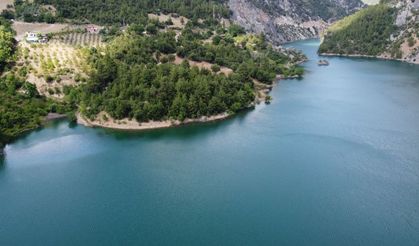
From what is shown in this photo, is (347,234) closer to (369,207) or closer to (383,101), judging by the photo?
(369,207)

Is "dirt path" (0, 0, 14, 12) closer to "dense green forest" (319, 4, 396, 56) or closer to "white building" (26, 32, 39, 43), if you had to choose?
"white building" (26, 32, 39, 43)

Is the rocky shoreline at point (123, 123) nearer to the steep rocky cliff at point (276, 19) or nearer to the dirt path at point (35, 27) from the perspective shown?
the dirt path at point (35, 27)

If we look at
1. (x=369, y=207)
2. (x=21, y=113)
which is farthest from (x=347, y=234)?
(x=21, y=113)

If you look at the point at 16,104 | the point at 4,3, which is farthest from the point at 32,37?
the point at 4,3

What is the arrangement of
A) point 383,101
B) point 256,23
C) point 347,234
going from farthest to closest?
1. point 256,23
2. point 383,101
3. point 347,234

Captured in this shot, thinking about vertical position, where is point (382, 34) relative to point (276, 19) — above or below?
below

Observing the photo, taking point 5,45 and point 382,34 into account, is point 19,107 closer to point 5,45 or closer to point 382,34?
point 5,45

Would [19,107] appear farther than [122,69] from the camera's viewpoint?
No
